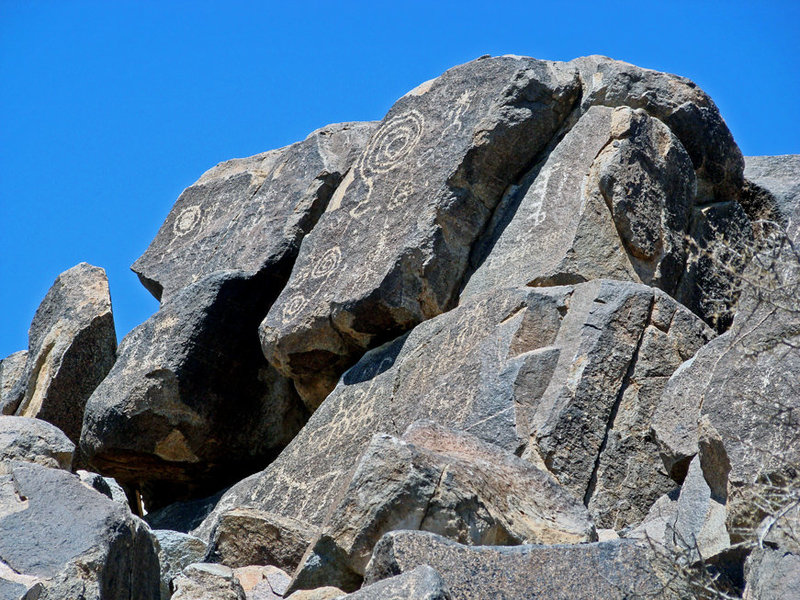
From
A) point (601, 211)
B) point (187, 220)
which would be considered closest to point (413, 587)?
point (601, 211)

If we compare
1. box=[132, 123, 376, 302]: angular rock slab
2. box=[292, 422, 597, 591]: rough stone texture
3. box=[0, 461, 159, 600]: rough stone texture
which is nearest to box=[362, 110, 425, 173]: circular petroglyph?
box=[132, 123, 376, 302]: angular rock slab

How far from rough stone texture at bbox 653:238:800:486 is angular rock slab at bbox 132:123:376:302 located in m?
4.32

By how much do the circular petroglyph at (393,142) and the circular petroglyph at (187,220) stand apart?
2.20m

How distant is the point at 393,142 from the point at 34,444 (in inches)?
155

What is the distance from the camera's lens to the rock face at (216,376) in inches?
343

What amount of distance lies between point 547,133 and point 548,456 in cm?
291

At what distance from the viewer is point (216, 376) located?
8828mm

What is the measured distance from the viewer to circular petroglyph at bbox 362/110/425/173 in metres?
8.58

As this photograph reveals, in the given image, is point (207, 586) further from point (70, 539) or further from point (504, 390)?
point (504, 390)

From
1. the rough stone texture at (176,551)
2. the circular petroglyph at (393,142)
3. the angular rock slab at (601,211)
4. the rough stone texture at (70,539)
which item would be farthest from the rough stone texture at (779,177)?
the rough stone texture at (70,539)

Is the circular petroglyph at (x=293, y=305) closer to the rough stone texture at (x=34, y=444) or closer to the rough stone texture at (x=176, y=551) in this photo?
the rough stone texture at (x=176, y=551)

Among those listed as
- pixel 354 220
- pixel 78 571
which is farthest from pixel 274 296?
pixel 78 571

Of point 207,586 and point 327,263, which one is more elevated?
point 327,263

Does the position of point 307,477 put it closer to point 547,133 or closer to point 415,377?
point 415,377
